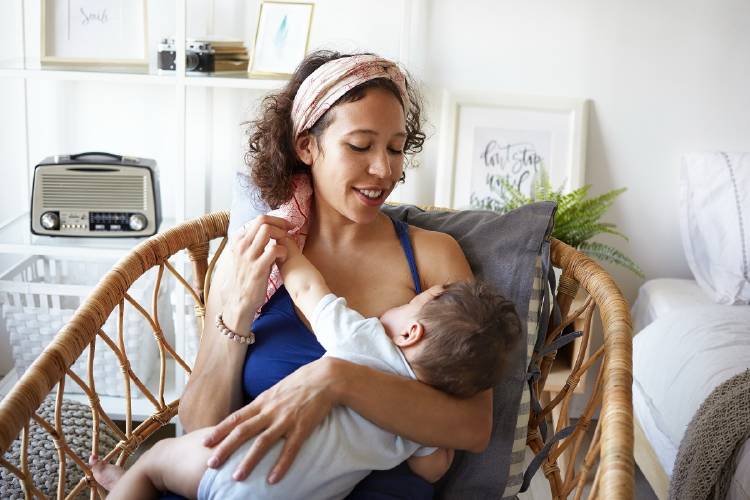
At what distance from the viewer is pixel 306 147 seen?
1.75m

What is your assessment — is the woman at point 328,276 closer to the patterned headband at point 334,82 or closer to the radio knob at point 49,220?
the patterned headband at point 334,82

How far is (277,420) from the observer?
1391 millimetres

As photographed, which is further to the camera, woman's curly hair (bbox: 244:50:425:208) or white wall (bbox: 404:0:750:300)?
white wall (bbox: 404:0:750:300)

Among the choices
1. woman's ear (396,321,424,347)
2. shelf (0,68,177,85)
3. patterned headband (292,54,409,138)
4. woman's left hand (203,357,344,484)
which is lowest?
woman's left hand (203,357,344,484)

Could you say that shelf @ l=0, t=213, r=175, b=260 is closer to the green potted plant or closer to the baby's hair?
the green potted plant

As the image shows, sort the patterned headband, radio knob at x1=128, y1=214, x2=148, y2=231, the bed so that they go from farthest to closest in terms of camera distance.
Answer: radio knob at x1=128, y1=214, x2=148, y2=231
the bed
the patterned headband

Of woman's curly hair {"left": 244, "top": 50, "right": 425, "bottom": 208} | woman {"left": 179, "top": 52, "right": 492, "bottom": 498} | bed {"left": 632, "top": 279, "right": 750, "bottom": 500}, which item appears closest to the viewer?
woman {"left": 179, "top": 52, "right": 492, "bottom": 498}

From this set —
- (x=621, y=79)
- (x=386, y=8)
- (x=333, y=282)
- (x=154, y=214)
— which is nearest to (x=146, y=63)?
(x=154, y=214)

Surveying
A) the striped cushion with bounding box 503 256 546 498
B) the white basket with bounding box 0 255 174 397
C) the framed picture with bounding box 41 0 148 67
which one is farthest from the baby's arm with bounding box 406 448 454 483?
the framed picture with bounding box 41 0 148 67

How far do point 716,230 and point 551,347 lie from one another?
1.16 m

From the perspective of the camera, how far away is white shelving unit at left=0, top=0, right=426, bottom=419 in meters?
2.56

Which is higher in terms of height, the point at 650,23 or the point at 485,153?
the point at 650,23

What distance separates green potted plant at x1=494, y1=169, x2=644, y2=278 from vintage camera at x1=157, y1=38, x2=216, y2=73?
985 mm

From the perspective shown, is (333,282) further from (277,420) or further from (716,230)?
(716,230)
